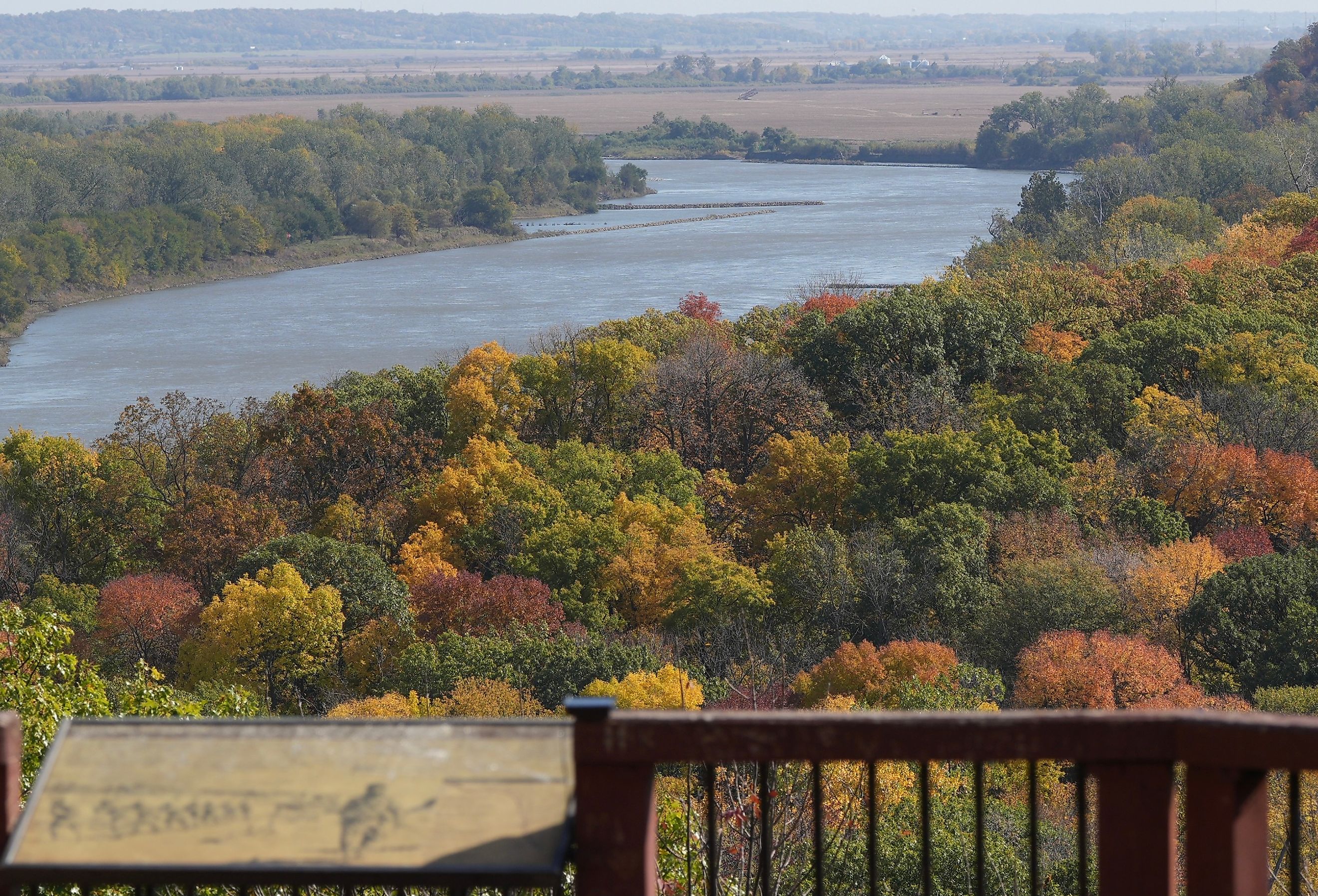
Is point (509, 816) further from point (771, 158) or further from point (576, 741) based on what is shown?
point (771, 158)

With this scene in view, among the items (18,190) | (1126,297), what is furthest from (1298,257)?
(18,190)

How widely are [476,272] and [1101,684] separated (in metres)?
63.6

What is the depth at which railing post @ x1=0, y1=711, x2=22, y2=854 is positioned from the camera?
288 cm

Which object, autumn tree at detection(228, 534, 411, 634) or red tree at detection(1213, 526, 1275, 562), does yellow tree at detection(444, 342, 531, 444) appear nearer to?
autumn tree at detection(228, 534, 411, 634)

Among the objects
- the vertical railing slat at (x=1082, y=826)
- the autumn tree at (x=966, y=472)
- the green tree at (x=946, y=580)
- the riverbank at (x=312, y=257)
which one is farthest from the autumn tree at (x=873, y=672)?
the riverbank at (x=312, y=257)

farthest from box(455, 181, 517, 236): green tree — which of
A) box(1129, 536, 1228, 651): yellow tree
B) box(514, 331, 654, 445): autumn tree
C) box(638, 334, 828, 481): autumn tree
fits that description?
box(1129, 536, 1228, 651): yellow tree

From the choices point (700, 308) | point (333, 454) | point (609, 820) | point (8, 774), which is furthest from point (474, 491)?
point (609, 820)

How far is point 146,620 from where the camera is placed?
29641 mm

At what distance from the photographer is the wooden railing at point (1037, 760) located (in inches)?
113

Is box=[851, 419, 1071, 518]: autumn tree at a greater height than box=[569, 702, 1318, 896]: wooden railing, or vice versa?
box=[569, 702, 1318, 896]: wooden railing

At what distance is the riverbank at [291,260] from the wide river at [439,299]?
3.69 feet

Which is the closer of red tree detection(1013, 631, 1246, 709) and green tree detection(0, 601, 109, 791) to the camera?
green tree detection(0, 601, 109, 791)

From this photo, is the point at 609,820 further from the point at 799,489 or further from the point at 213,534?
the point at 213,534

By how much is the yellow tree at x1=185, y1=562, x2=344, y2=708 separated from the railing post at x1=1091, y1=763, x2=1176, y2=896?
24521 mm
